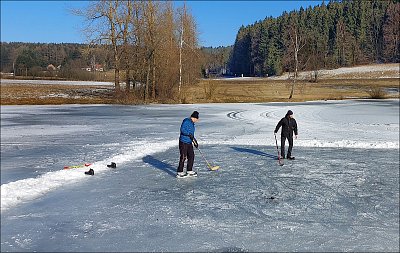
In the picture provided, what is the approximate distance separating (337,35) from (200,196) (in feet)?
324

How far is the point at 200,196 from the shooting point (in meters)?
6.72

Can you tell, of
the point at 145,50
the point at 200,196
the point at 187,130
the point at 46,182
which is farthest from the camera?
the point at 145,50

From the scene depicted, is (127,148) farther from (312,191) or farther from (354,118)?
(354,118)

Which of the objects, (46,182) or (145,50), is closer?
(46,182)

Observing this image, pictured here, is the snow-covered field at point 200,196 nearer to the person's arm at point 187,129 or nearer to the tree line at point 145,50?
the person's arm at point 187,129

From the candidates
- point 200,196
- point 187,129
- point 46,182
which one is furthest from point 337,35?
point 46,182

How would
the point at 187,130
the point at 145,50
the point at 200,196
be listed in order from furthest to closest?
the point at 145,50, the point at 187,130, the point at 200,196

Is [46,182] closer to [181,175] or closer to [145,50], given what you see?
[181,175]

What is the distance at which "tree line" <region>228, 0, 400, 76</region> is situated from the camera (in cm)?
8962

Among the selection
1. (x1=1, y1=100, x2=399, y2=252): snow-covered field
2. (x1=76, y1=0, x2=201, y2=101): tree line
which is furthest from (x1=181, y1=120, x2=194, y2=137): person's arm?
(x1=76, y1=0, x2=201, y2=101): tree line

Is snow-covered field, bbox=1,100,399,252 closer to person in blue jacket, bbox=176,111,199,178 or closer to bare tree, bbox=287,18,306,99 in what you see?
person in blue jacket, bbox=176,111,199,178

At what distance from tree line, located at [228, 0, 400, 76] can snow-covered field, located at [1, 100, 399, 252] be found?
74.8 metres

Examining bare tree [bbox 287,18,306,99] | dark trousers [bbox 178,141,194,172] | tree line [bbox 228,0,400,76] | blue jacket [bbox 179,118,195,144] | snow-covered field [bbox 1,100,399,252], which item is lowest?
snow-covered field [bbox 1,100,399,252]

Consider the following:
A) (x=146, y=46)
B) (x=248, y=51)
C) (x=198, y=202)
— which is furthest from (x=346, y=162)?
(x=248, y=51)
